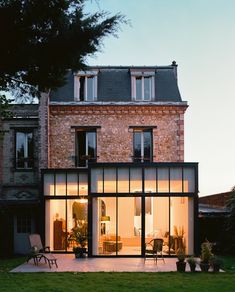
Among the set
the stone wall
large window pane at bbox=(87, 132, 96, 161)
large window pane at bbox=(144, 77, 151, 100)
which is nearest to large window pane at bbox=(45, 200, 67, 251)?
the stone wall

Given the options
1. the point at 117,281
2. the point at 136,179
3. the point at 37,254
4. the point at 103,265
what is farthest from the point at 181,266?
the point at 136,179

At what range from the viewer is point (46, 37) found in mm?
7734

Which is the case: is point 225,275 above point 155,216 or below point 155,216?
below

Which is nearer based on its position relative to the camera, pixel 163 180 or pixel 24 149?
pixel 163 180

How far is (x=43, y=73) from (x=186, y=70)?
63.0 ft

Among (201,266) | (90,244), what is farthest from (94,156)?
(201,266)

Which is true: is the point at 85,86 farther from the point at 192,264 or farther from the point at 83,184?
the point at 192,264

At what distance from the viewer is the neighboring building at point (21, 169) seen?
2267 cm

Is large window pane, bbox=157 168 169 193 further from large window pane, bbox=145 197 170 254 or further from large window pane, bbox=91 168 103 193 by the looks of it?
large window pane, bbox=91 168 103 193

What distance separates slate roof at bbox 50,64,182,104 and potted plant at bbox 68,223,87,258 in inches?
257

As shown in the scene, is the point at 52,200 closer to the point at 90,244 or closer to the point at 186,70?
the point at 90,244

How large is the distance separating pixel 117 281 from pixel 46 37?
823cm

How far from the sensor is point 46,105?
22719mm

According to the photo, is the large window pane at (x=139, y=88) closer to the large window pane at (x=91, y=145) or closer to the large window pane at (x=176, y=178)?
the large window pane at (x=91, y=145)
